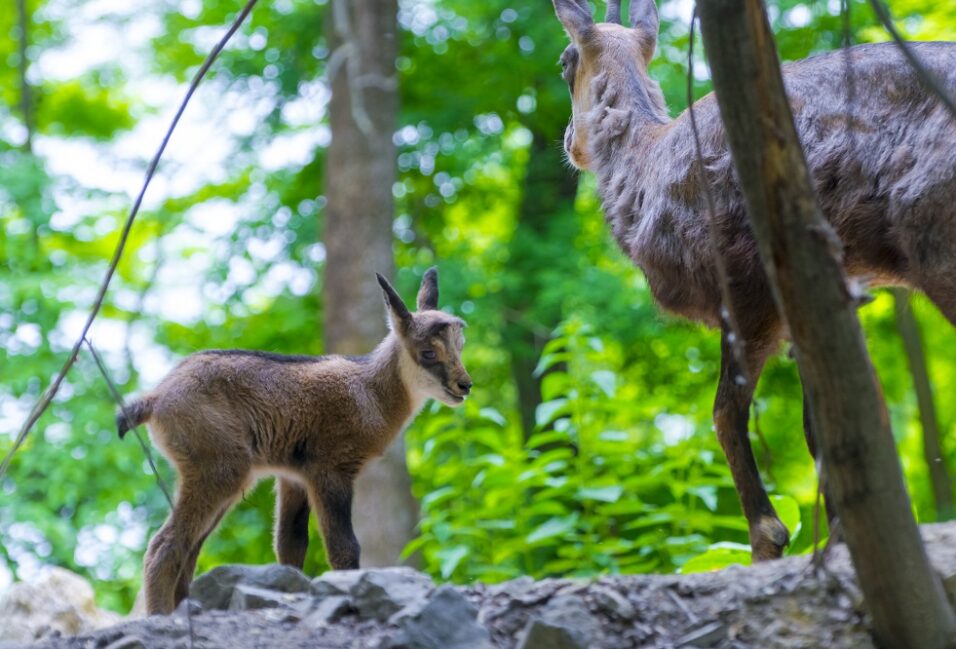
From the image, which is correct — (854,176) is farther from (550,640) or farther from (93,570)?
(93,570)

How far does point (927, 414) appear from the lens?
11.6m

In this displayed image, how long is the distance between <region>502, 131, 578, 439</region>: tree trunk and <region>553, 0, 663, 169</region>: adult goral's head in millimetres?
6313

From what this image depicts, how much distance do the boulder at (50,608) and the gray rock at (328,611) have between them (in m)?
3.56

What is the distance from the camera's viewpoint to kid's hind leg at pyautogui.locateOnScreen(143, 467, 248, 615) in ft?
17.5

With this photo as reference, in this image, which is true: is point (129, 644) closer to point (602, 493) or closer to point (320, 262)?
point (602, 493)

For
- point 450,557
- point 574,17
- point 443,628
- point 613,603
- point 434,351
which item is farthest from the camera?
point 450,557

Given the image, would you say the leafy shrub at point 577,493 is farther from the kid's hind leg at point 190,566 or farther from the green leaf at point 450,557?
the kid's hind leg at point 190,566

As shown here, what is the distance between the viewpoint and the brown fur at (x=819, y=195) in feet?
14.8

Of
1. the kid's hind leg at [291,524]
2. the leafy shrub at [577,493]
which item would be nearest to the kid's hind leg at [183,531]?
the kid's hind leg at [291,524]

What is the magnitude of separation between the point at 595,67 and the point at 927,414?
6.86 metres

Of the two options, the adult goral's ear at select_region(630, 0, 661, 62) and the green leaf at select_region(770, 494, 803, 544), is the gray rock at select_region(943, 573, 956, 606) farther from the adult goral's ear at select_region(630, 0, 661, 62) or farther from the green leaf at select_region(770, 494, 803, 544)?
the adult goral's ear at select_region(630, 0, 661, 62)

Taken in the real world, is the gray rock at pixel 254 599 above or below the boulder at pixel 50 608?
above

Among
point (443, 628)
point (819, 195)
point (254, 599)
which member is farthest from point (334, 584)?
point (819, 195)

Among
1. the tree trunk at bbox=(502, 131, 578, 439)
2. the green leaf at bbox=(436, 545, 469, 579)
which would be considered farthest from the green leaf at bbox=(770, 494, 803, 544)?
the tree trunk at bbox=(502, 131, 578, 439)
